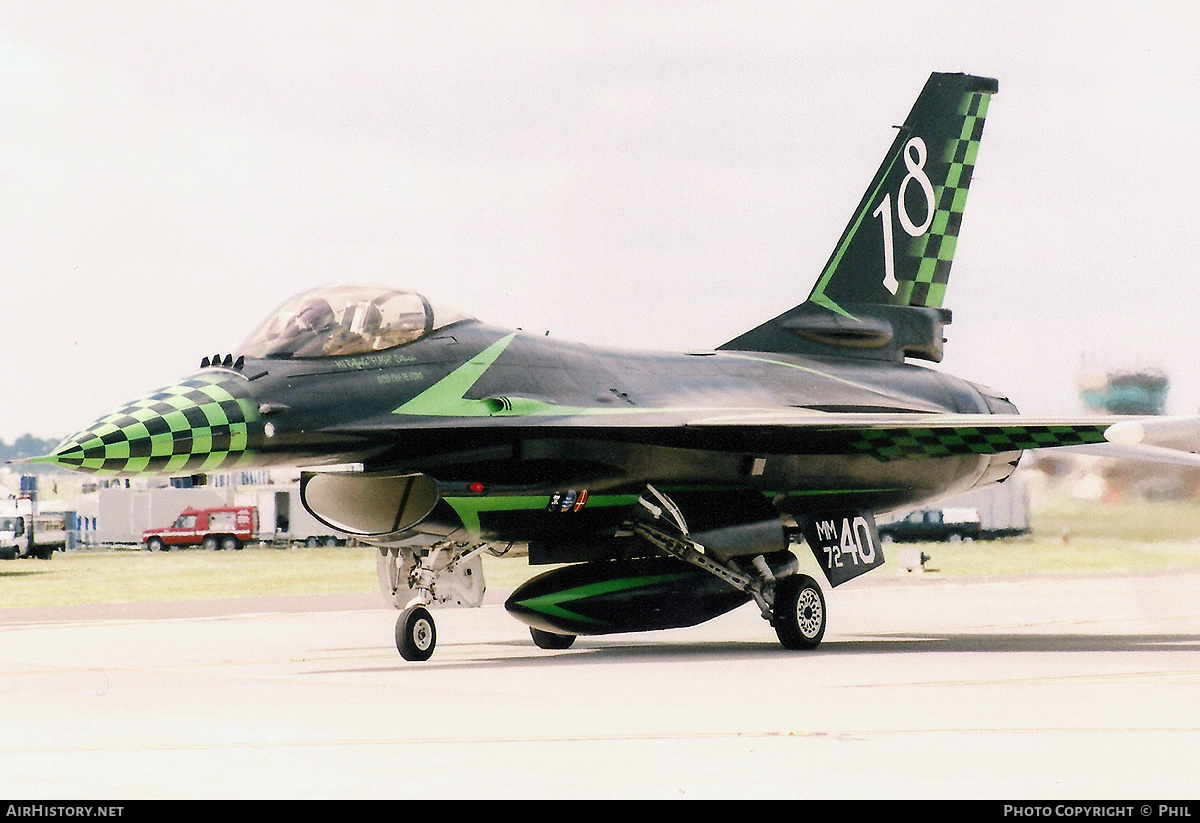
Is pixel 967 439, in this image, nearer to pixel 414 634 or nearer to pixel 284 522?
pixel 414 634

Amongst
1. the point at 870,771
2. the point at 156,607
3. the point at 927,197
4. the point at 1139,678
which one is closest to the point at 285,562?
the point at 156,607

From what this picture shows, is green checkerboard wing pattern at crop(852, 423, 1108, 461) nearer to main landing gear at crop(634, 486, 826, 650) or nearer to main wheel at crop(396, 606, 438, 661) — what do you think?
main landing gear at crop(634, 486, 826, 650)

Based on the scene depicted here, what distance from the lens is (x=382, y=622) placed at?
2211 cm

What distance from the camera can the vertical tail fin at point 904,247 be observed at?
19.6 meters

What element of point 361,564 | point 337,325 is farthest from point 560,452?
point 361,564

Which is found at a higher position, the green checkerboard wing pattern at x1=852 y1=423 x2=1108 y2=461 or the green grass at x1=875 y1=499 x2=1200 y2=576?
the green checkerboard wing pattern at x1=852 y1=423 x2=1108 y2=461

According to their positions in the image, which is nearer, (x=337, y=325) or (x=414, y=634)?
(x=337, y=325)

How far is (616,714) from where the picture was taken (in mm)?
10305

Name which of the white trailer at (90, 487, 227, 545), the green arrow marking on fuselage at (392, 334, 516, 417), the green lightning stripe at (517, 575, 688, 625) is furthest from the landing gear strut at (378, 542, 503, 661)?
the white trailer at (90, 487, 227, 545)

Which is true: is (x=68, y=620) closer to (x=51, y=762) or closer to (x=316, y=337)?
(x=316, y=337)

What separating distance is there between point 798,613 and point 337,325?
5827 mm

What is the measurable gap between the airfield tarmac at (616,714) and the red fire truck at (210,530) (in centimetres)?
3982

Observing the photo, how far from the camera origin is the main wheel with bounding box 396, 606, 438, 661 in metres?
15.0

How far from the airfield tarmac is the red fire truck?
131ft
